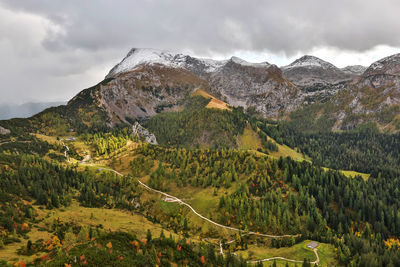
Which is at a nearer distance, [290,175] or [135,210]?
[135,210]

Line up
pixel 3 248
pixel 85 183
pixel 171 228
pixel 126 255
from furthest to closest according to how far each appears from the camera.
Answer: pixel 85 183, pixel 171 228, pixel 3 248, pixel 126 255

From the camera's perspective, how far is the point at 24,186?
14150 centimetres

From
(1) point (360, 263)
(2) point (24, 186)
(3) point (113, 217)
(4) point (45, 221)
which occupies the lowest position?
(1) point (360, 263)

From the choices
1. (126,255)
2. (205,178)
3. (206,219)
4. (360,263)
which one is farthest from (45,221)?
(360,263)

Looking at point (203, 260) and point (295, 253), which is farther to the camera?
point (295, 253)

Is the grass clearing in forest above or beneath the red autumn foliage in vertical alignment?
beneath

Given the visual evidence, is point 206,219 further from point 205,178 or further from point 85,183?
point 85,183

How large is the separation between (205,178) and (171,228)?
5251 centimetres

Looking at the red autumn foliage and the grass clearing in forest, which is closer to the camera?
the red autumn foliage

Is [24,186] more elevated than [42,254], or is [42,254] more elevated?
[24,186]

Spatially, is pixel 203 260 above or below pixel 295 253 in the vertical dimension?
above

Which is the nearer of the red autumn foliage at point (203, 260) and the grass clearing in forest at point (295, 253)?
the red autumn foliage at point (203, 260)

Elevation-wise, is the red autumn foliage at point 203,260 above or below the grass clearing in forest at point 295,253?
above

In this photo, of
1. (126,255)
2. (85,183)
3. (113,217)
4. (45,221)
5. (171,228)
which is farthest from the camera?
(85,183)
